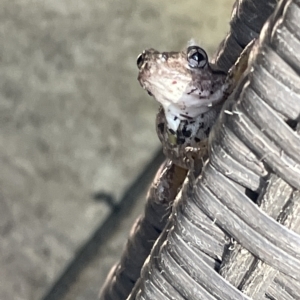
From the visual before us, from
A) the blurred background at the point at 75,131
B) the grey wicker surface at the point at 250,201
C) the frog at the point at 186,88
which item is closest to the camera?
the grey wicker surface at the point at 250,201

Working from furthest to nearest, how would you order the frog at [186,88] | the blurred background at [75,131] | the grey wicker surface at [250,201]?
the blurred background at [75,131] < the frog at [186,88] < the grey wicker surface at [250,201]

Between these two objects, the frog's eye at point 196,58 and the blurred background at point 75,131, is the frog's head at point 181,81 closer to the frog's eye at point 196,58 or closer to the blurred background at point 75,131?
the frog's eye at point 196,58

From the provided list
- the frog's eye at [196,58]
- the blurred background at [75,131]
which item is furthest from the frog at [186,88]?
the blurred background at [75,131]

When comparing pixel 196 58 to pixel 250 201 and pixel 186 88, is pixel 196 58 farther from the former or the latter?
pixel 250 201

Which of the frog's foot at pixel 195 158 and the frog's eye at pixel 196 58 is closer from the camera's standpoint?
the frog's foot at pixel 195 158

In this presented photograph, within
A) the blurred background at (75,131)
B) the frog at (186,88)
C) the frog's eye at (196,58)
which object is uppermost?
the frog's eye at (196,58)

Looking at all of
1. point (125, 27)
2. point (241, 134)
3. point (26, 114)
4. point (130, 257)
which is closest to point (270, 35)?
point (241, 134)

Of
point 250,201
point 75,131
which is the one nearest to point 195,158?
point 250,201

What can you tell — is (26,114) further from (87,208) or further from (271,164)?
(271,164)
